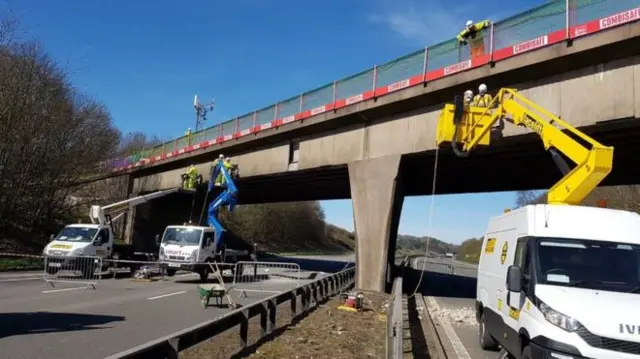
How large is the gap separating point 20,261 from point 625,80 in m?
25.0

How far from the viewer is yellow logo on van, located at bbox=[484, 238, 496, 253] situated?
10.2 meters

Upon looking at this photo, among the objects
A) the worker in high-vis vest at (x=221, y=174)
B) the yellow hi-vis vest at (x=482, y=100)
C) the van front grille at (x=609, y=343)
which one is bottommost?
the van front grille at (x=609, y=343)

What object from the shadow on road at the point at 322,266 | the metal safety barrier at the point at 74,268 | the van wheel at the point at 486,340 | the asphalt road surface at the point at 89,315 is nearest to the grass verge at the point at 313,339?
the asphalt road surface at the point at 89,315

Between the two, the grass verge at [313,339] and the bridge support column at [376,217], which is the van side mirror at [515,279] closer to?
the grass verge at [313,339]

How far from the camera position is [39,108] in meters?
28.7

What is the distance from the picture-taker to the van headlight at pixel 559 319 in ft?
19.6

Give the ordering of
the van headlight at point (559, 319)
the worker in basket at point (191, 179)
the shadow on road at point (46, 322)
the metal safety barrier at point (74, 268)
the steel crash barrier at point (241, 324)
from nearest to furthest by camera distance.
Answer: the steel crash barrier at point (241, 324) < the van headlight at point (559, 319) < the shadow on road at point (46, 322) < the metal safety barrier at point (74, 268) < the worker in basket at point (191, 179)

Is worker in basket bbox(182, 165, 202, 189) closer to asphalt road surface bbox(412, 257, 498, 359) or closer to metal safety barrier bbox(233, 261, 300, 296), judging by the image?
metal safety barrier bbox(233, 261, 300, 296)

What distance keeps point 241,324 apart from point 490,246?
5190 mm

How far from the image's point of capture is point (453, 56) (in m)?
16.5

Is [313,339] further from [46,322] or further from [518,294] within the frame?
[46,322]

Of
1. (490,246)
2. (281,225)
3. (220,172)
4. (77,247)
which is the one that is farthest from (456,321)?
(281,225)

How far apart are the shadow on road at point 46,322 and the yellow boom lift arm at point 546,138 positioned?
8.80 meters

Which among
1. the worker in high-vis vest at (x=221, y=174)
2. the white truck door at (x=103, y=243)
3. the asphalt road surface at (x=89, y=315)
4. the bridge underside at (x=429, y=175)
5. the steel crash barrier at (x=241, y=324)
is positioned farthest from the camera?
the worker in high-vis vest at (x=221, y=174)
